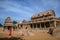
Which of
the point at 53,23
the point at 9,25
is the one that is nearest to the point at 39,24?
the point at 53,23

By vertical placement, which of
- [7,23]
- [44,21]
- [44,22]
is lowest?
[7,23]

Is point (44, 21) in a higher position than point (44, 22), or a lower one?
higher

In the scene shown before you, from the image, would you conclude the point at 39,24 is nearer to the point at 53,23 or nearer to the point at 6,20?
the point at 53,23

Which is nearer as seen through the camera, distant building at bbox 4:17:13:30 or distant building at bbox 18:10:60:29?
distant building at bbox 18:10:60:29

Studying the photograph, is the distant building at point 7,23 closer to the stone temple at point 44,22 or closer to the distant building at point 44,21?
the stone temple at point 44,22

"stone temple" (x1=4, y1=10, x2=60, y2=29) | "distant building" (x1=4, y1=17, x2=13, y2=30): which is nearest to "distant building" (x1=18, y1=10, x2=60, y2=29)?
"stone temple" (x1=4, y1=10, x2=60, y2=29)

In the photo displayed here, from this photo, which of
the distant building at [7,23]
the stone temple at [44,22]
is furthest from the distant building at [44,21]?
the distant building at [7,23]

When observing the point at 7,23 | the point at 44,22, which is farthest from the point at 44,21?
the point at 7,23

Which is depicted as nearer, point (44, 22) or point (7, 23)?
point (7, 23)

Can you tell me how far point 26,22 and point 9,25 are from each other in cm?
1521

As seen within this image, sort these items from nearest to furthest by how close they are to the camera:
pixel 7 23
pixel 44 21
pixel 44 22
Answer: pixel 7 23 → pixel 44 21 → pixel 44 22

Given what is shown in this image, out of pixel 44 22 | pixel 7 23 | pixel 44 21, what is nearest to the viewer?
pixel 7 23

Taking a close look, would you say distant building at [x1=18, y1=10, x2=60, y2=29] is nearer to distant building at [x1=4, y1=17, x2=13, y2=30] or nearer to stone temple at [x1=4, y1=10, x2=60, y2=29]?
stone temple at [x1=4, y1=10, x2=60, y2=29]

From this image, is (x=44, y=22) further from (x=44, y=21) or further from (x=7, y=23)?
(x=7, y=23)
